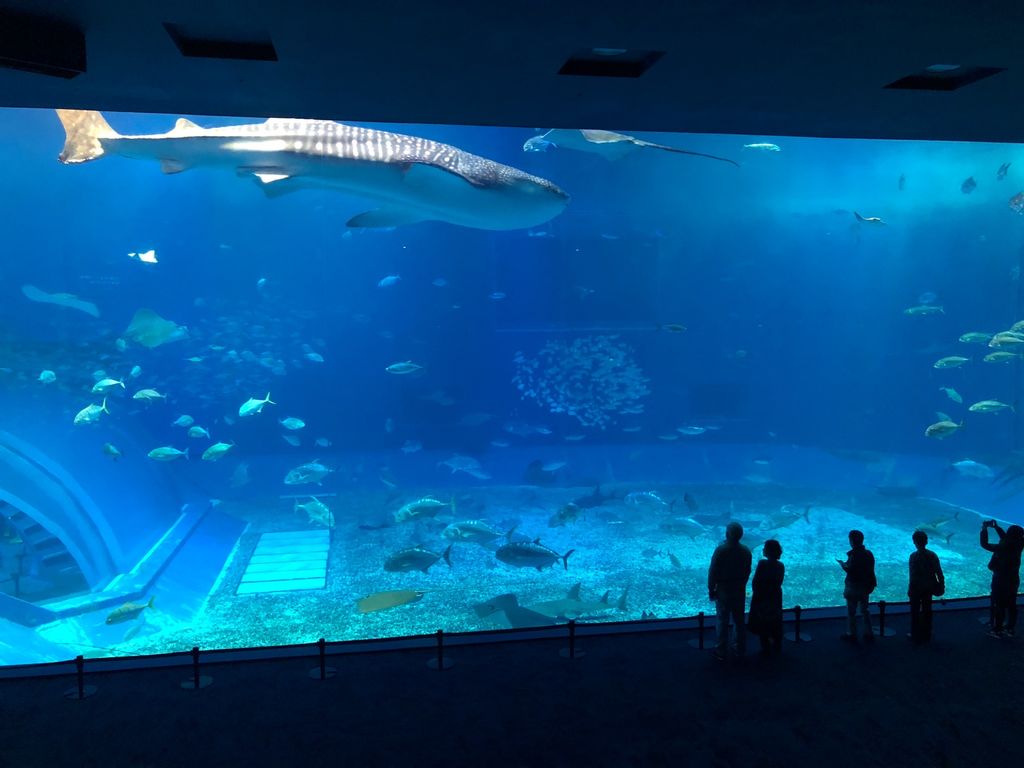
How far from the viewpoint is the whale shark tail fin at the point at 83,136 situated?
510 cm

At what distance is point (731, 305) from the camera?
2661 centimetres

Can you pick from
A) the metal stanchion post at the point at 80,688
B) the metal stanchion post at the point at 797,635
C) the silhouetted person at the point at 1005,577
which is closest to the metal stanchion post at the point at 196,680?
the metal stanchion post at the point at 80,688

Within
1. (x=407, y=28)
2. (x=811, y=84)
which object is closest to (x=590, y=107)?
(x=811, y=84)

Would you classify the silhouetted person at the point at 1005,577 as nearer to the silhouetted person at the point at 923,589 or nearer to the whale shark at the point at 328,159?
the silhouetted person at the point at 923,589

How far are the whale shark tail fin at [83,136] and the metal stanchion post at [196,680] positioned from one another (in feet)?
13.0

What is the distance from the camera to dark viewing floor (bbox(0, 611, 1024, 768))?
2.54m

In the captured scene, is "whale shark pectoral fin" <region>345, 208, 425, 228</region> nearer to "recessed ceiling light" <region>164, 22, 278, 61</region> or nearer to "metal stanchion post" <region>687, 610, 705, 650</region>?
"recessed ceiling light" <region>164, 22, 278, 61</region>

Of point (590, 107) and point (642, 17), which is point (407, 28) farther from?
point (590, 107)

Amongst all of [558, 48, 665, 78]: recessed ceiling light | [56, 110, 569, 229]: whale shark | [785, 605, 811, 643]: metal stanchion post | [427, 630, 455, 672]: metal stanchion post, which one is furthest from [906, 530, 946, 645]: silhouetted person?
[56, 110, 569, 229]: whale shark

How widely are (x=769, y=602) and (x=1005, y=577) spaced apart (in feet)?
4.65

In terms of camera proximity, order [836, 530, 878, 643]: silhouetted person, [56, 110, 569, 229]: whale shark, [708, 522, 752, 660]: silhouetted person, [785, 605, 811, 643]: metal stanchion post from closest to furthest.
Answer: [708, 522, 752, 660]: silhouetted person, [836, 530, 878, 643]: silhouetted person, [785, 605, 811, 643]: metal stanchion post, [56, 110, 569, 229]: whale shark

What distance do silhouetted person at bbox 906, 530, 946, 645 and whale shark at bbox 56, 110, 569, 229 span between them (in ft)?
13.2

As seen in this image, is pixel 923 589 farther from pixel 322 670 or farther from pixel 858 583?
pixel 322 670

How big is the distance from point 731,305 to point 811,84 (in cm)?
2480
